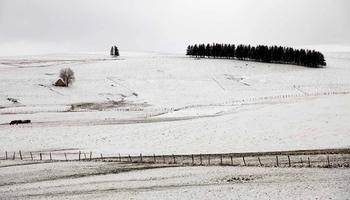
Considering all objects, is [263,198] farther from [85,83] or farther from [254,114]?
[85,83]

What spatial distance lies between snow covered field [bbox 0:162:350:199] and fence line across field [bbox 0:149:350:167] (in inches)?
85.4

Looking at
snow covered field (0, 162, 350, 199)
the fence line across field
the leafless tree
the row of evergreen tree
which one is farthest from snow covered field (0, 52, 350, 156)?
the row of evergreen tree

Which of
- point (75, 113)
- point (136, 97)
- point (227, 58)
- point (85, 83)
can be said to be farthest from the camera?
point (227, 58)

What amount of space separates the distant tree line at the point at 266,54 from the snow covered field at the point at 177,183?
342 feet

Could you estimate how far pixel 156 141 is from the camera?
47.8 m

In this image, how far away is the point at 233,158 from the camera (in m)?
37.4

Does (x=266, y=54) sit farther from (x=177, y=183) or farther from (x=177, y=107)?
(x=177, y=183)

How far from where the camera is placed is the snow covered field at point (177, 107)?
4678 cm

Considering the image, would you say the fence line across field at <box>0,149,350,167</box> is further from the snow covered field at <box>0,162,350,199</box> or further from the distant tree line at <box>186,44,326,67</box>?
the distant tree line at <box>186,44,326,67</box>

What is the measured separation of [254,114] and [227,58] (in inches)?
3315

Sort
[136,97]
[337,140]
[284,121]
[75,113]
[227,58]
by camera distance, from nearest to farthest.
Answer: [337,140]
[284,121]
[75,113]
[136,97]
[227,58]

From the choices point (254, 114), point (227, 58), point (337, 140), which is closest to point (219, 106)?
point (254, 114)

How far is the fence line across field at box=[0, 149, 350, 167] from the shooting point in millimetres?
33688

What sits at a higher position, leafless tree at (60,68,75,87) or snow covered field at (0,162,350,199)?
leafless tree at (60,68,75,87)
